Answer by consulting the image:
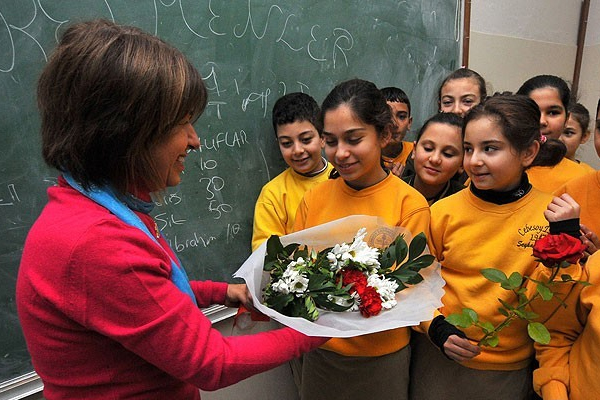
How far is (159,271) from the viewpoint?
0.74m

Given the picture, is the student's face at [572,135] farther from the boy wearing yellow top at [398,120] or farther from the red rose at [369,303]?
the red rose at [369,303]

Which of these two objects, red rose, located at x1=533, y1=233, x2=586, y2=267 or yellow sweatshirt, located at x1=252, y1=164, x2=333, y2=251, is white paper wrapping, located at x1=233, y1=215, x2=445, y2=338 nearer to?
red rose, located at x1=533, y1=233, x2=586, y2=267

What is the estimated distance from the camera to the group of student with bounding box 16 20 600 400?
0.70 meters

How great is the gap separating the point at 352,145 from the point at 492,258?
581mm

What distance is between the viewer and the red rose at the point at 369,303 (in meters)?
1.03

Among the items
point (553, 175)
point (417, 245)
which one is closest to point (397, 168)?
point (553, 175)

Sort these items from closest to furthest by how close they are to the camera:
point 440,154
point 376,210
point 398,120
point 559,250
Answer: point 559,250 < point 376,210 < point 440,154 < point 398,120

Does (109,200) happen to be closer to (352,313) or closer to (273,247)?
(273,247)

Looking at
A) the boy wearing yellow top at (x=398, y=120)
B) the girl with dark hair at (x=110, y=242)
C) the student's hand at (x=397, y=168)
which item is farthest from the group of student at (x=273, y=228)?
the boy wearing yellow top at (x=398, y=120)

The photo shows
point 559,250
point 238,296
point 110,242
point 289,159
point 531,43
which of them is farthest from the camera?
point 531,43

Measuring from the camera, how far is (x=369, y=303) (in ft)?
3.36

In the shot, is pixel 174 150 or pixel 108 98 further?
pixel 174 150

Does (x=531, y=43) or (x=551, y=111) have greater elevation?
(x=531, y=43)

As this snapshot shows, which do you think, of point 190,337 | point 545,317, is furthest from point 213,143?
point 545,317
